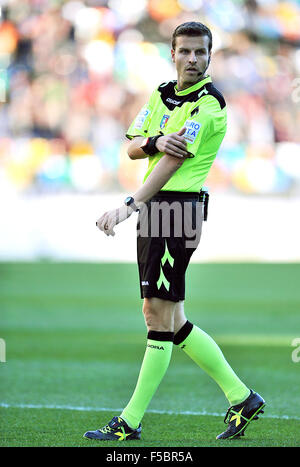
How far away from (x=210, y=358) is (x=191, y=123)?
1167 millimetres

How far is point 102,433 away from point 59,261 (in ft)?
44.5

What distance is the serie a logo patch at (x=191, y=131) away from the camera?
4.24m

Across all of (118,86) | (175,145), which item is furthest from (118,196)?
(175,145)

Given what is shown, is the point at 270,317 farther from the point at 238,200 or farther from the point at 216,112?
the point at 238,200

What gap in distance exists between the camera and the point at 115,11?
835 inches

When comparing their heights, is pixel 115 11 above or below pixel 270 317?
above

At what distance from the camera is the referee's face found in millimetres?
4336

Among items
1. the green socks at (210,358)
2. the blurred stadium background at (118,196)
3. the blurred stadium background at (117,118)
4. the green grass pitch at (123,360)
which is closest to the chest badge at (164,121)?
the green socks at (210,358)

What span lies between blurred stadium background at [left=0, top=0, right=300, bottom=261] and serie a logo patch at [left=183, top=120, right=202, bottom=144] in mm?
12767

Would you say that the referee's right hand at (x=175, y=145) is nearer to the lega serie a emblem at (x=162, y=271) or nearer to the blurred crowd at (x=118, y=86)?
the lega serie a emblem at (x=162, y=271)

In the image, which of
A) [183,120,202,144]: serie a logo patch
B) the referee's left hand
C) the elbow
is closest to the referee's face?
[183,120,202,144]: serie a logo patch

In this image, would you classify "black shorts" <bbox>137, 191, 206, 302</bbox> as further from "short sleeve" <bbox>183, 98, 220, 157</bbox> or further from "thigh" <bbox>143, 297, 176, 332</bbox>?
"short sleeve" <bbox>183, 98, 220, 157</bbox>

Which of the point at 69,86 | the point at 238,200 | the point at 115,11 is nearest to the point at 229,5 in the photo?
the point at 115,11

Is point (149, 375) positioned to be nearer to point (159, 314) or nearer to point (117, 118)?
point (159, 314)
